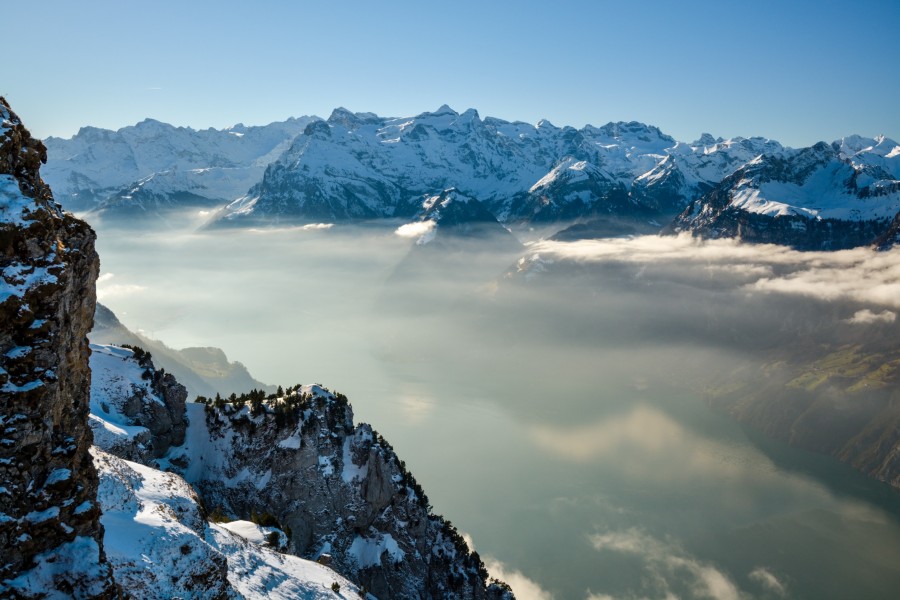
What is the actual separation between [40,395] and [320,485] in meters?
65.7

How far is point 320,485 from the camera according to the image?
88875 mm

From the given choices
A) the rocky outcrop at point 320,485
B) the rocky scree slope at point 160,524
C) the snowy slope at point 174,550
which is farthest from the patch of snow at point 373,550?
the snowy slope at point 174,550

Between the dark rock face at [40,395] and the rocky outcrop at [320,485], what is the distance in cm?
5435

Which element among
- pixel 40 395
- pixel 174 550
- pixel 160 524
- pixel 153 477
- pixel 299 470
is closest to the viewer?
pixel 40 395

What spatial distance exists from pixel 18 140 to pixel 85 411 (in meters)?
14.6

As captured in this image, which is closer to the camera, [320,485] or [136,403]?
[136,403]

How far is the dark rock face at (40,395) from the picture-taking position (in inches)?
1062

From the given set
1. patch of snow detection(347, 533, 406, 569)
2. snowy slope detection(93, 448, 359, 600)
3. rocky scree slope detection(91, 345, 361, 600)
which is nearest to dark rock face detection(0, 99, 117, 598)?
snowy slope detection(93, 448, 359, 600)

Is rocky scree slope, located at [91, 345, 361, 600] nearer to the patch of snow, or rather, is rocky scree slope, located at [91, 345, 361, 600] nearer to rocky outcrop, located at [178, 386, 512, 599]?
rocky outcrop, located at [178, 386, 512, 599]

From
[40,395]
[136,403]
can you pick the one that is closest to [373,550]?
[136,403]

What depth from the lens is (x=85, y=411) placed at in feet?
105

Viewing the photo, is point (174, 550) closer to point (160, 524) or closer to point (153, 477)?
point (160, 524)

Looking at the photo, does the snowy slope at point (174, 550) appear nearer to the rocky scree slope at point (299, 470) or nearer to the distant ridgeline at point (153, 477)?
the distant ridgeline at point (153, 477)

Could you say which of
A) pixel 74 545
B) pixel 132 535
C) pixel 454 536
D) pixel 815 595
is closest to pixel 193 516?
pixel 132 535
